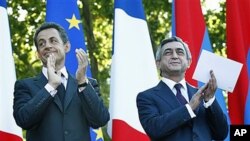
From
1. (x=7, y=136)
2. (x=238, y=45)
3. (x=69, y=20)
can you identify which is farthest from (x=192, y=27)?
(x=7, y=136)

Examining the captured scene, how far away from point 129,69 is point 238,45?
55.1 inches

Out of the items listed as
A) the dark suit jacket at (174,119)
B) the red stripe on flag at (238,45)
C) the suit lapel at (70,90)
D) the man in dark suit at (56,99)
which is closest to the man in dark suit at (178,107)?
the dark suit jacket at (174,119)

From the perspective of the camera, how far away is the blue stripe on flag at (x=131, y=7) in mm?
7305

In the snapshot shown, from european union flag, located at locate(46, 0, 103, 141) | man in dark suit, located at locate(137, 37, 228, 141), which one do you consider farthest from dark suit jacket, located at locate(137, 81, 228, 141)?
european union flag, located at locate(46, 0, 103, 141)

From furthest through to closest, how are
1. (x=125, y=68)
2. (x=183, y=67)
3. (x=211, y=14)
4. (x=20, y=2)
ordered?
(x=211, y=14), (x=20, y=2), (x=125, y=68), (x=183, y=67)

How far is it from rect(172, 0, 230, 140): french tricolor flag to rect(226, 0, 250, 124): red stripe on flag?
0.60ft

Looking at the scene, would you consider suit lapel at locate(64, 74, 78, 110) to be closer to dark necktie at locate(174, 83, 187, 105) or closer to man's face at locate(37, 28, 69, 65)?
man's face at locate(37, 28, 69, 65)

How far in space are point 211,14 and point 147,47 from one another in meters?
5.16

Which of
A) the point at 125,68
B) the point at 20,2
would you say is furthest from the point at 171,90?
the point at 20,2

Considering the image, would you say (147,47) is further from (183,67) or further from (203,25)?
(183,67)

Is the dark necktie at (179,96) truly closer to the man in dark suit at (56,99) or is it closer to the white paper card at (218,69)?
the white paper card at (218,69)

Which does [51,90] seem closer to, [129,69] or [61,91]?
[61,91]

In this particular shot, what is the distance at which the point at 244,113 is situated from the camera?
24.5ft

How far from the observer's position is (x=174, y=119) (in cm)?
480
